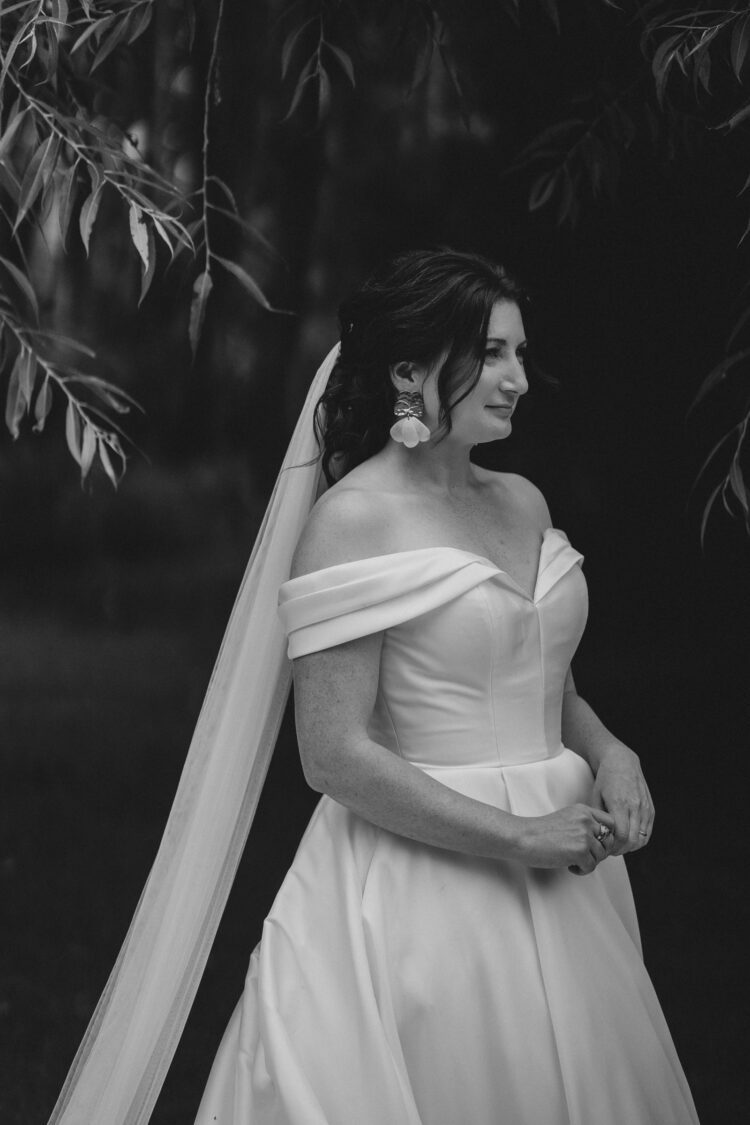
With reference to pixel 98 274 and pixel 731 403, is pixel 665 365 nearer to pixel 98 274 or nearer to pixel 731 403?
pixel 731 403

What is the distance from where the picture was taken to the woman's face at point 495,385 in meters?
1.71

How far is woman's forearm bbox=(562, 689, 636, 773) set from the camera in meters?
1.89

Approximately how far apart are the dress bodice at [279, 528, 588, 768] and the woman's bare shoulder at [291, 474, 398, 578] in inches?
1.0

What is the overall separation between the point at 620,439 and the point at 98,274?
1.24m

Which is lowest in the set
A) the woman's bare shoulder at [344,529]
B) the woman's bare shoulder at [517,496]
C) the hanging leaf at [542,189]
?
the woman's bare shoulder at [517,496]

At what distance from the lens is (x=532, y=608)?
1.74 m

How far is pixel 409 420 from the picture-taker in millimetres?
1719

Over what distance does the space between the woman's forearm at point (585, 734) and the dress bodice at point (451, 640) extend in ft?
0.32

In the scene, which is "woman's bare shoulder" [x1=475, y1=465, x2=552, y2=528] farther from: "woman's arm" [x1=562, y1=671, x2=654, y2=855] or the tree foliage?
the tree foliage

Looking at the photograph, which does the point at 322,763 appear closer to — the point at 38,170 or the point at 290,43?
the point at 38,170

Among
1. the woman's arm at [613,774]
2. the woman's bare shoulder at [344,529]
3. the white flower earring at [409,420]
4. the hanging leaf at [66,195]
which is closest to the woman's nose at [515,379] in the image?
the white flower earring at [409,420]

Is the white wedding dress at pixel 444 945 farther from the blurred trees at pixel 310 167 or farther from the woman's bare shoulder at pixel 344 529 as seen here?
the blurred trees at pixel 310 167

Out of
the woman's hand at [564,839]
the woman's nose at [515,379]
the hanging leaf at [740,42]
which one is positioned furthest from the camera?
the hanging leaf at [740,42]

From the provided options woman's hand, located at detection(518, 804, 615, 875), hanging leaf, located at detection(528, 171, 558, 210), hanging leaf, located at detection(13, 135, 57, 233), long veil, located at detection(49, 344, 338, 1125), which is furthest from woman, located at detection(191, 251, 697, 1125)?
hanging leaf, located at detection(528, 171, 558, 210)
